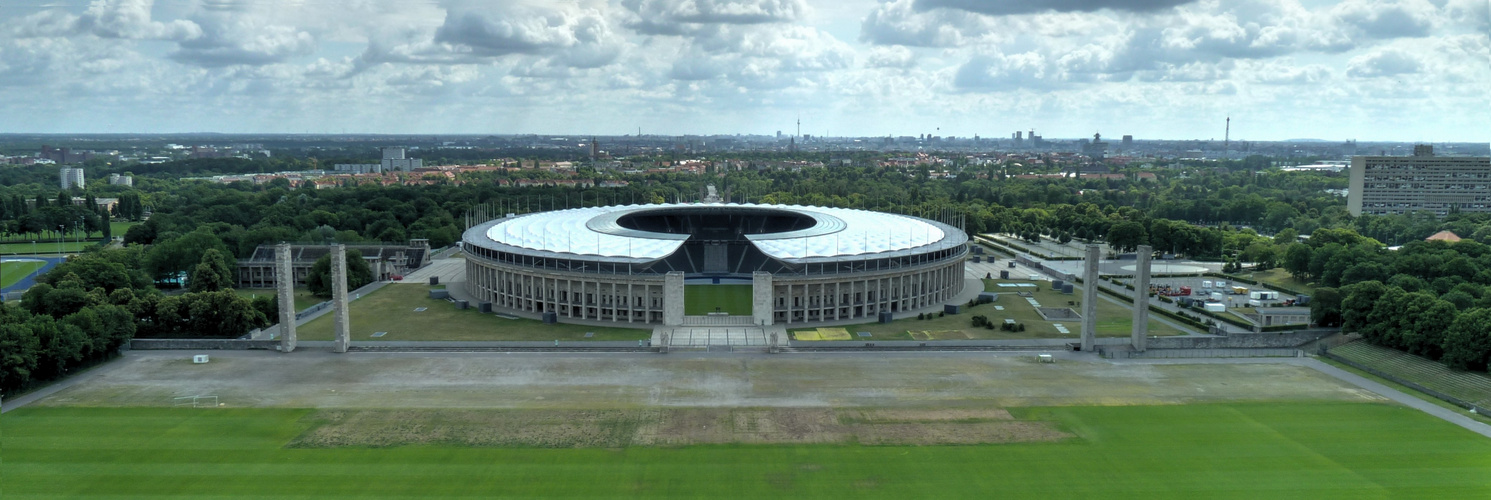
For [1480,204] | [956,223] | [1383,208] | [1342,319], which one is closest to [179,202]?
[956,223]

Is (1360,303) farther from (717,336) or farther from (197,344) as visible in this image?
(197,344)

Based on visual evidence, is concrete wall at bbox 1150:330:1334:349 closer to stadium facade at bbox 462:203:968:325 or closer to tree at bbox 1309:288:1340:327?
tree at bbox 1309:288:1340:327

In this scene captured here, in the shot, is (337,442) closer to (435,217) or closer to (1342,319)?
(1342,319)

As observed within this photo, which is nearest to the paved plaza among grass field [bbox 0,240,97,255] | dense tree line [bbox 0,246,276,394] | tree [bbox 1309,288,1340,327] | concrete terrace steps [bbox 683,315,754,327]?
concrete terrace steps [bbox 683,315,754,327]

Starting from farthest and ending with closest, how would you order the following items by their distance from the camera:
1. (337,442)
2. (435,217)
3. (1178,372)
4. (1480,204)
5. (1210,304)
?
1. (1480,204)
2. (435,217)
3. (1210,304)
4. (1178,372)
5. (337,442)

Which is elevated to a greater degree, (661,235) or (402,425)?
(661,235)
